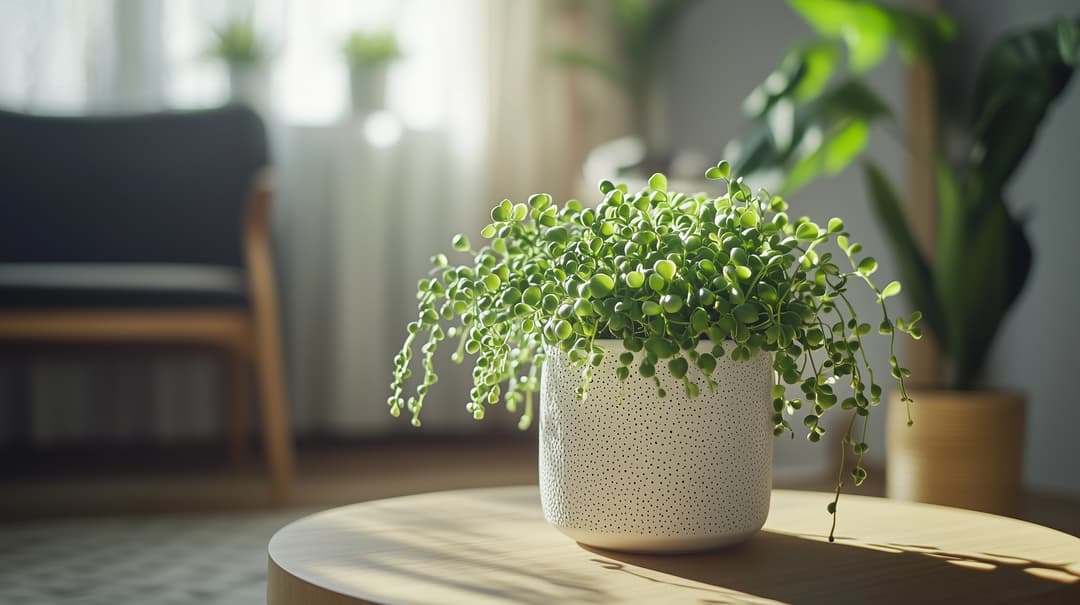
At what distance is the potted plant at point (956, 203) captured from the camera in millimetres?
1677

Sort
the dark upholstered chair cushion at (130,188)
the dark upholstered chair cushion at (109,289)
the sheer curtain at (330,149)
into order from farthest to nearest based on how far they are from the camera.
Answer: the sheer curtain at (330,149) → the dark upholstered chair cushion at (130,188) → the dark upholstered chair cushion at (109,289)

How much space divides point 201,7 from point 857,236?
6.29 ft

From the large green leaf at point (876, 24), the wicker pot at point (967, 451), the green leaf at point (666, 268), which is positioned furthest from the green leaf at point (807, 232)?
the large green leaf at point (876, 24)

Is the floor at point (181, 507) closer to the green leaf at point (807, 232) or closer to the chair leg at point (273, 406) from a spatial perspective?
→ the chair leg at point (273, 406)

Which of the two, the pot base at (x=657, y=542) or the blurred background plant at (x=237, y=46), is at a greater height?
the blurred background plant at (x=237, y=46)

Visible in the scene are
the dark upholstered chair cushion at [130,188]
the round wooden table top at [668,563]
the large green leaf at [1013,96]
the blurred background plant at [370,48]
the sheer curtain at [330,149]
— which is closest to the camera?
the round wooden table top at [668,563]

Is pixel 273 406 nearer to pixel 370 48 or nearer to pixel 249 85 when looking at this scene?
pixel 249 85

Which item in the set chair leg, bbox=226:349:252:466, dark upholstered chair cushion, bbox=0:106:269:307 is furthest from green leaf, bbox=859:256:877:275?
chair leg, bbox=226:349:252:466

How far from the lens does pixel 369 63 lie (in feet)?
9.82

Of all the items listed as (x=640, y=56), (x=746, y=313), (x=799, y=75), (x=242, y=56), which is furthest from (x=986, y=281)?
(x=242, y=56)

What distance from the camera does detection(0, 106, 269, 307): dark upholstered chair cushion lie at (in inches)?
103

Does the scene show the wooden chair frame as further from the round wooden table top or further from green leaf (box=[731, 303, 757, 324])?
green leaf (box=[731, 303, 757, 324])

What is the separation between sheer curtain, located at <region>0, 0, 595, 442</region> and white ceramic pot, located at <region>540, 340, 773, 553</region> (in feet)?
7.71

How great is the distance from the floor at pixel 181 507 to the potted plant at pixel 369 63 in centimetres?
104
